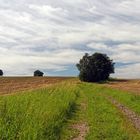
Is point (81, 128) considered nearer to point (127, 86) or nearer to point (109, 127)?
point (109, 127)

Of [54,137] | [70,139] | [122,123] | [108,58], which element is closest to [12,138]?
[54,137]

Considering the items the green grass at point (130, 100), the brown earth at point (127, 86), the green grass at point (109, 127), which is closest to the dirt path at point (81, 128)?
the green grass at point (109, 127)

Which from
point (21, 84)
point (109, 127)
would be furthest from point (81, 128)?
point (21, 84)

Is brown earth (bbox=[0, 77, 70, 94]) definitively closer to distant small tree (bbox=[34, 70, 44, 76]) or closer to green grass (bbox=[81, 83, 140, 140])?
distant small tree (bbox=[34, 70, 44, 76])

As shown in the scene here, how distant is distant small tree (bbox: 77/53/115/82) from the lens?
9712 cm

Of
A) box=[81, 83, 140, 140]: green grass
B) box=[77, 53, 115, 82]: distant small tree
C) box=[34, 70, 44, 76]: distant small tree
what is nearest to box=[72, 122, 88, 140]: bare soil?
box=[81, 83, 140, 140]: green grass

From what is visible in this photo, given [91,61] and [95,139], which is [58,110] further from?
[91,61]

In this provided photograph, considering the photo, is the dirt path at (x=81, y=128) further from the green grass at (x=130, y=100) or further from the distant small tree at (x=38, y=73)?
the distant small tree at (x=38, y=73)

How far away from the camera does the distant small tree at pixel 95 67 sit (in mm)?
97125

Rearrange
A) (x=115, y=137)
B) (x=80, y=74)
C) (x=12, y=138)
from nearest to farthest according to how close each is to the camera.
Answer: (x=12, y=138)
(x=115, y=137)
(x=80, y=74)

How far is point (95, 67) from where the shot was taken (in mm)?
98062

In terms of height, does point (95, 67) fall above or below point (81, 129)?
above

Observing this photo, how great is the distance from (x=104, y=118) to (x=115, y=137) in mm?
6204

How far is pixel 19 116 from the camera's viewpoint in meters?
19.0
